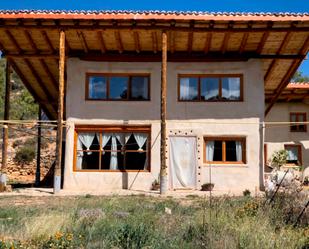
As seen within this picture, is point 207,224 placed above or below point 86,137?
below

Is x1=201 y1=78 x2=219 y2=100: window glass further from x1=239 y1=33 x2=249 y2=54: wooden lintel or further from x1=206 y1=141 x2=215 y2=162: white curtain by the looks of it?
x1=206 y1=141 x2=215 y2=162: white curtain

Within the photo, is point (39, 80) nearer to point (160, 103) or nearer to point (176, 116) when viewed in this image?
point (160, 103)

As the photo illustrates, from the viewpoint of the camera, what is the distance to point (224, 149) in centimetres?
1659

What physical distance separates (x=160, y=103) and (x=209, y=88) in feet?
6.52

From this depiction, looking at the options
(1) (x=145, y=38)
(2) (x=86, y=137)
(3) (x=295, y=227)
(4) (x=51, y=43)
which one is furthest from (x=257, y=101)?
(3) (x=295, y=227)

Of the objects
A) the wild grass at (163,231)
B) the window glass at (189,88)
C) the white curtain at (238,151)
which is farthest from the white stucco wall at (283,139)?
the wild grass at (163,231)

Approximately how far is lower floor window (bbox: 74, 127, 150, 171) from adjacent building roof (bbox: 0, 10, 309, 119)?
282cm

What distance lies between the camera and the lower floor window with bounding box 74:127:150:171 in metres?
16.4

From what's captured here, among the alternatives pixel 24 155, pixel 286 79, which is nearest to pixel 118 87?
pixel 286 79

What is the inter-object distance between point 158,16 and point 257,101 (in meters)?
5.11

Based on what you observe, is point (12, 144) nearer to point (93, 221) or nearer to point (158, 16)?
point (158, 16)

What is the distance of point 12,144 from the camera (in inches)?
1281

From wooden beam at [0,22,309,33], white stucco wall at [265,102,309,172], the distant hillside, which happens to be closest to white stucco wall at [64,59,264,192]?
wooden beam at [0,22,309,33]

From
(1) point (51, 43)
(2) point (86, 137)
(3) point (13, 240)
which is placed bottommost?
(3) point (13, 240)
